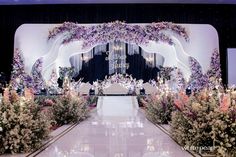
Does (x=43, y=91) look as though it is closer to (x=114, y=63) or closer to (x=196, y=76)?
(x=114, y=63)

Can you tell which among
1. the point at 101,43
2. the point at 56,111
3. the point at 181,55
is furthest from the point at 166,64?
the point at 56,111

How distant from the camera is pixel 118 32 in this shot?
59.2ft

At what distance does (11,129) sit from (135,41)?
521 inches

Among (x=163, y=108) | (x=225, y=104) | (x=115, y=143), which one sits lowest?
(x=115, y=143)

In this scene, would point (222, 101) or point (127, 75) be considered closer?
point (222, 101)

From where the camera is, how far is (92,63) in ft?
67.1

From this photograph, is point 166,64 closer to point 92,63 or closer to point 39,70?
point 92,63

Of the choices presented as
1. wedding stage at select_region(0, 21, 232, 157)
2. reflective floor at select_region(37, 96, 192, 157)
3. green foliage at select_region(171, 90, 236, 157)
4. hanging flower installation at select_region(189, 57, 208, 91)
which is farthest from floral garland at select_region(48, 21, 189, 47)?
green foliage at select_region(171, 90, 236, 157)

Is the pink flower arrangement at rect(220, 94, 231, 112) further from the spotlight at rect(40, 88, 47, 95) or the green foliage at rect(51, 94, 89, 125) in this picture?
the spotlight at rect(40, 88, 47, 95)

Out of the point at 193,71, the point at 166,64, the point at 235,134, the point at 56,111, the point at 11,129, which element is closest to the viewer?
the point at 235,134

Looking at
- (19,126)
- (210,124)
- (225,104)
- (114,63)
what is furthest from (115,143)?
(114,63)

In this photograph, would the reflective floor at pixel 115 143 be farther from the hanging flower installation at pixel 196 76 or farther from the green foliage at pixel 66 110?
the hanging flower installation at pixel 196 76

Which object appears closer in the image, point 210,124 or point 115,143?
point 210,124

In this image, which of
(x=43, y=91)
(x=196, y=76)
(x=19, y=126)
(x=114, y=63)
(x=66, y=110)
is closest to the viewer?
(x=19, y=126)
